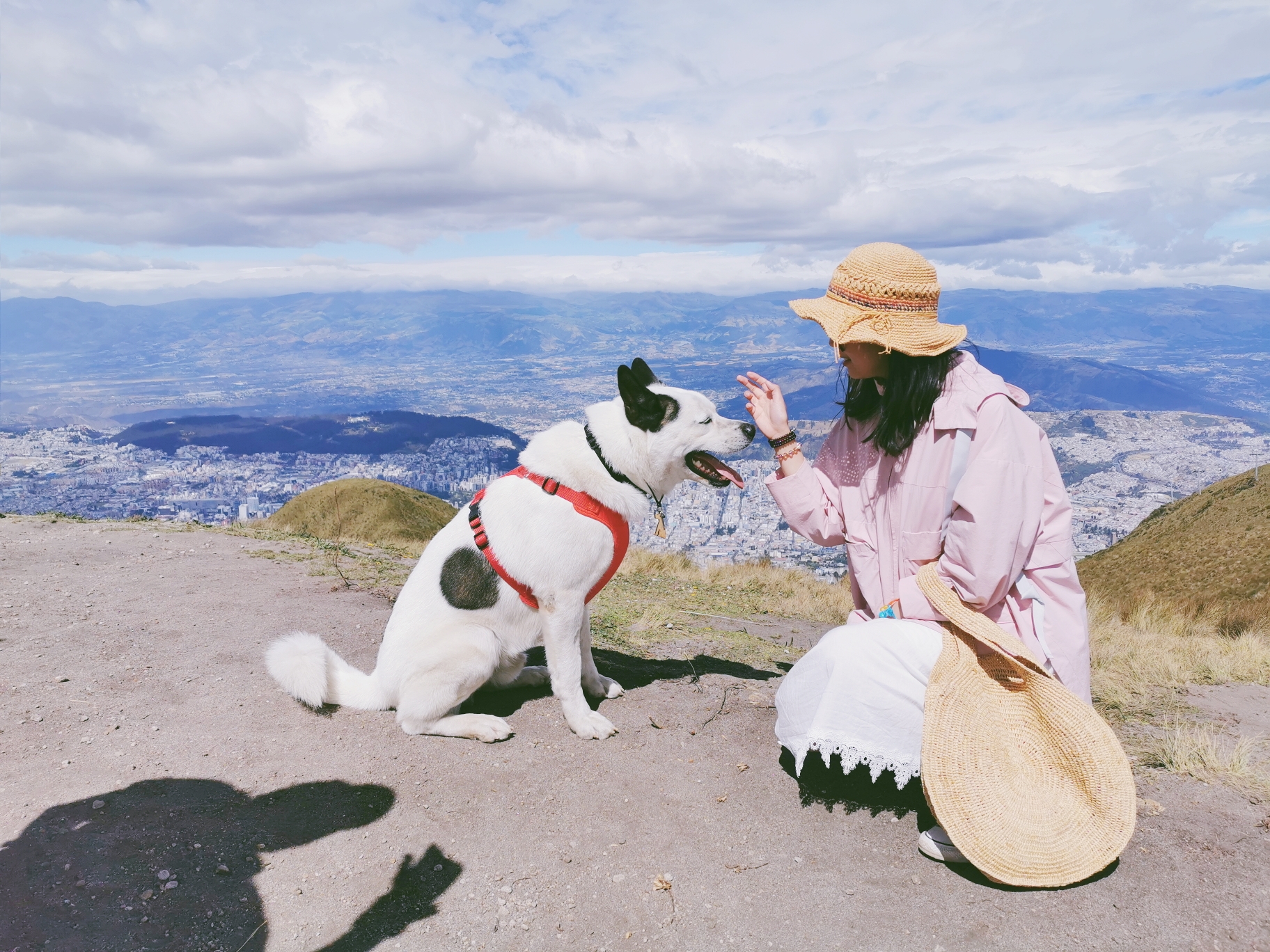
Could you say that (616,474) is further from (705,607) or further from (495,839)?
(705,607)

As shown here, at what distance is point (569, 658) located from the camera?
13.6ft

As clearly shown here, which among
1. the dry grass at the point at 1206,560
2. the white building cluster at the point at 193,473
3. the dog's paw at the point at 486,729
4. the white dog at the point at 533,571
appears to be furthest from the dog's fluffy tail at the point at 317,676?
the white building cluster at the point at 193,473

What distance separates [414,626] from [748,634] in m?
4.10

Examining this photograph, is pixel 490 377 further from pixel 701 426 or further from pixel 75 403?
pixel 701 426

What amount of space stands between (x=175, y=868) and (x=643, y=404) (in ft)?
10.0

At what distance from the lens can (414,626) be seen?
407 cm

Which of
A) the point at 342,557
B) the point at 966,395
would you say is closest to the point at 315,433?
the point at 342,557

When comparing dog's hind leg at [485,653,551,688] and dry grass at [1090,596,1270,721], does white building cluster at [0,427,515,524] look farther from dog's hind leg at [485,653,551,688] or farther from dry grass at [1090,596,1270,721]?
dog's hind leg at [485,653,551,688]

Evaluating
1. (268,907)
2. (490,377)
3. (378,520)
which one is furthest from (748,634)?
(490,377)

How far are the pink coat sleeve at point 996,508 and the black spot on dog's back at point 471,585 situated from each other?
2406mm

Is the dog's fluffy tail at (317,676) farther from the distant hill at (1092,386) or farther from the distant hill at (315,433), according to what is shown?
the distant hill at (1092,386)

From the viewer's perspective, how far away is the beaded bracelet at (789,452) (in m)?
3.83

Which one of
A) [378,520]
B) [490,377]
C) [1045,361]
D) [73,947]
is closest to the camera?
[73,947]

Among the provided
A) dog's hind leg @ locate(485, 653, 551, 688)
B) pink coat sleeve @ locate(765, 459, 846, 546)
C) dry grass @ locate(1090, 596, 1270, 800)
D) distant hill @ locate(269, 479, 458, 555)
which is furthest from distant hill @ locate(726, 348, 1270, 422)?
pink coat sleeve @ locate(765, 459, 846, 546)
